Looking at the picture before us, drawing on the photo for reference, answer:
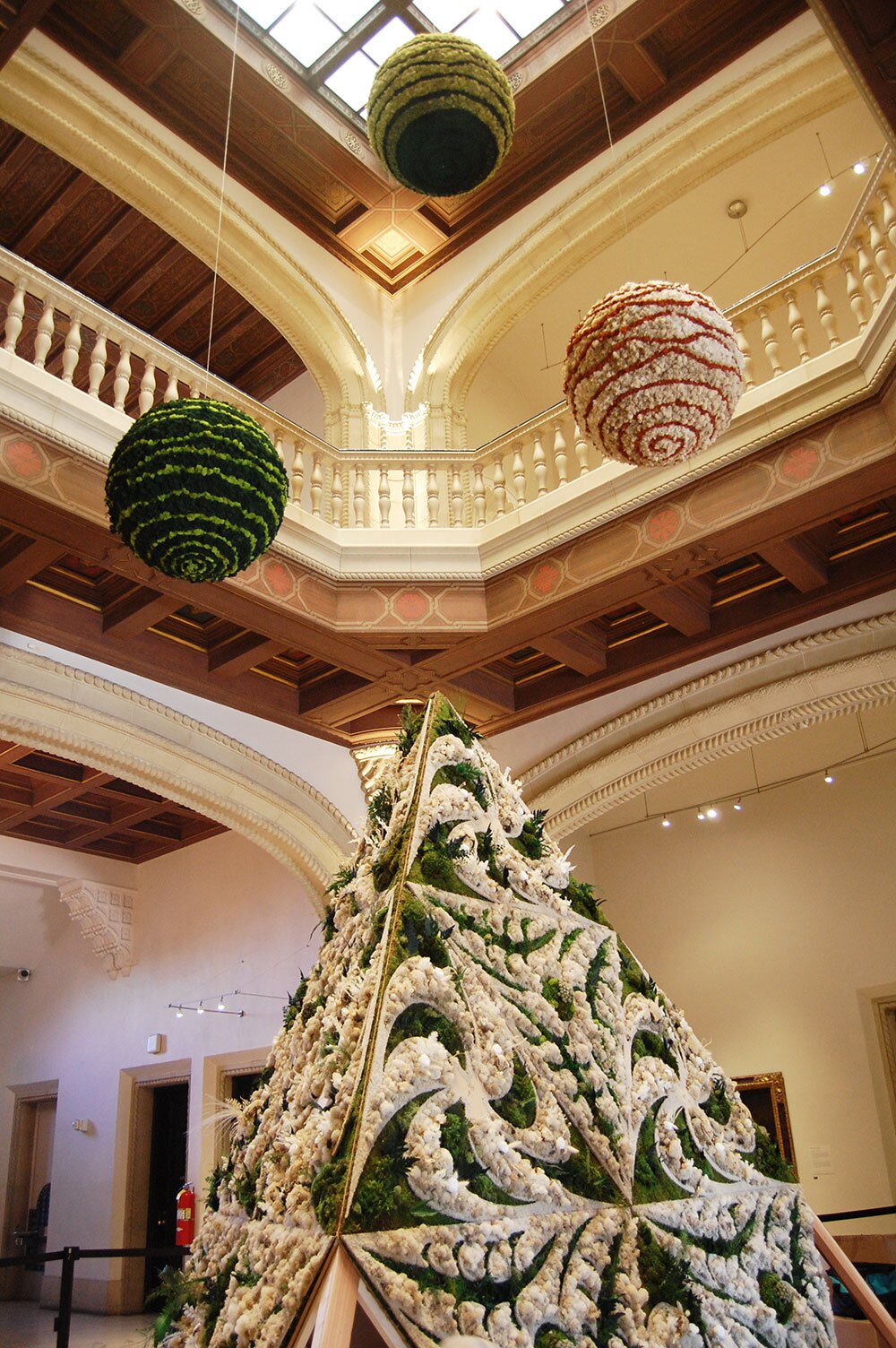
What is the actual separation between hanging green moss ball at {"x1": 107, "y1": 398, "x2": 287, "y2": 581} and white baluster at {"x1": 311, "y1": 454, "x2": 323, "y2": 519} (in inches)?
124

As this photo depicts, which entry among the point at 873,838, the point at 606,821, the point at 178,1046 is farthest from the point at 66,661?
the point at 873,838

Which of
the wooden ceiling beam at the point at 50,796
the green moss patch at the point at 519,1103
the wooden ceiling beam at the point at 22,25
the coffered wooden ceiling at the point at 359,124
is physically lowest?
the green moss patch at the point at 519,1103

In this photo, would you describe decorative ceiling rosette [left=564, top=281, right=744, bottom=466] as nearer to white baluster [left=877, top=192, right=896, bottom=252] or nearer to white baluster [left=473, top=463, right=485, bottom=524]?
white baluster [left=877, top=192, right=896, bottom=252]

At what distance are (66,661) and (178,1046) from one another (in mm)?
A: 4880

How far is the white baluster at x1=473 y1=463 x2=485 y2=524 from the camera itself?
6.36 meters

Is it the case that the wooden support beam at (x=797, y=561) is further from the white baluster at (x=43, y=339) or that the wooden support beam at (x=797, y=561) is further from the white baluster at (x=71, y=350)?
the white baluster at (x=43, y=339)

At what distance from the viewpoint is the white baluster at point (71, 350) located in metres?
5.19

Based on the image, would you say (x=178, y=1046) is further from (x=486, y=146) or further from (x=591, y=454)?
(x=486, y=146)

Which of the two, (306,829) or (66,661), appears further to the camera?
(306,829)

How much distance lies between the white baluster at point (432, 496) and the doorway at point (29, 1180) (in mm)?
Answer: 7887

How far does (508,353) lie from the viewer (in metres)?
9.06

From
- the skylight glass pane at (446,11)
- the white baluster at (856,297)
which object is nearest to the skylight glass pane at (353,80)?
the skylight glass pane at (446,11)

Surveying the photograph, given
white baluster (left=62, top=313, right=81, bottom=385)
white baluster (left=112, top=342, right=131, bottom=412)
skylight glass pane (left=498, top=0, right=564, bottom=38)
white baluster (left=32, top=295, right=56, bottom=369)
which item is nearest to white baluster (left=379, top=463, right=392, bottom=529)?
white baluster (left=112, top=342, right=131, bottom=412)

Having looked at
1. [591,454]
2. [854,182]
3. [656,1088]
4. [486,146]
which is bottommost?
[656,1088]
